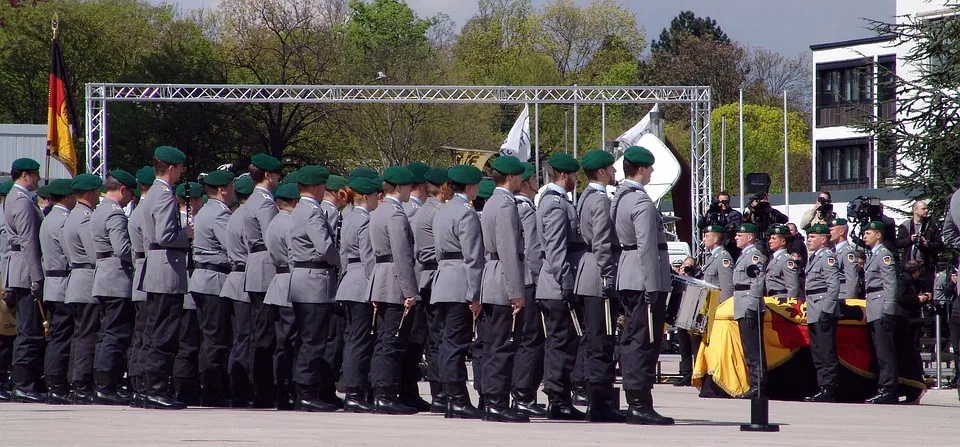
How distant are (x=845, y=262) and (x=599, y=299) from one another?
5.03 meters

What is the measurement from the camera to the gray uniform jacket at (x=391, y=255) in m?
11.8

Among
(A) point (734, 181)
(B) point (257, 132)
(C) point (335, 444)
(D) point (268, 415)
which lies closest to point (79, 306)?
(D) point (268, 415)

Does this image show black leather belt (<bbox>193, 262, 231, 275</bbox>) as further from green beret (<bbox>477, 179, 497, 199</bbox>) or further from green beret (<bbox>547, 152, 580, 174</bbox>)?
green beret (<bbox>547, 152, 580, 174</bbox>)

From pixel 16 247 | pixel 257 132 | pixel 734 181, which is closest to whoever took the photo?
pixel 16 247

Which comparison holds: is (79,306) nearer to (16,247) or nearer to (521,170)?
(16,247)

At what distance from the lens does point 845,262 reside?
15.2 meters

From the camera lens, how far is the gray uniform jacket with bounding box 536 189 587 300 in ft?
36.2

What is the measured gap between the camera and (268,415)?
460 inches

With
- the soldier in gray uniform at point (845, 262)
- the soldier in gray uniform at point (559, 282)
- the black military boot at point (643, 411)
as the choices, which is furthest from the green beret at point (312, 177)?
the soldier in gray uniform at point (845, 262)

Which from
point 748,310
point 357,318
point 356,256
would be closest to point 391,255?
point 356,256

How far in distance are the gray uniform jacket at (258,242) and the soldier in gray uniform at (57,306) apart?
1858 millimetres

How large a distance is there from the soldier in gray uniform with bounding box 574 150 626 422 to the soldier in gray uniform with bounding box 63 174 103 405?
444 centimetres

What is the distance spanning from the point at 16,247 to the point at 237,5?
46045mm

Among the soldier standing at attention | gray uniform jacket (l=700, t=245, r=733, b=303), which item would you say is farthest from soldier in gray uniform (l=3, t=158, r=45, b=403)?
gray uniform jacket (l=700, t=245, r=733, b=303)
